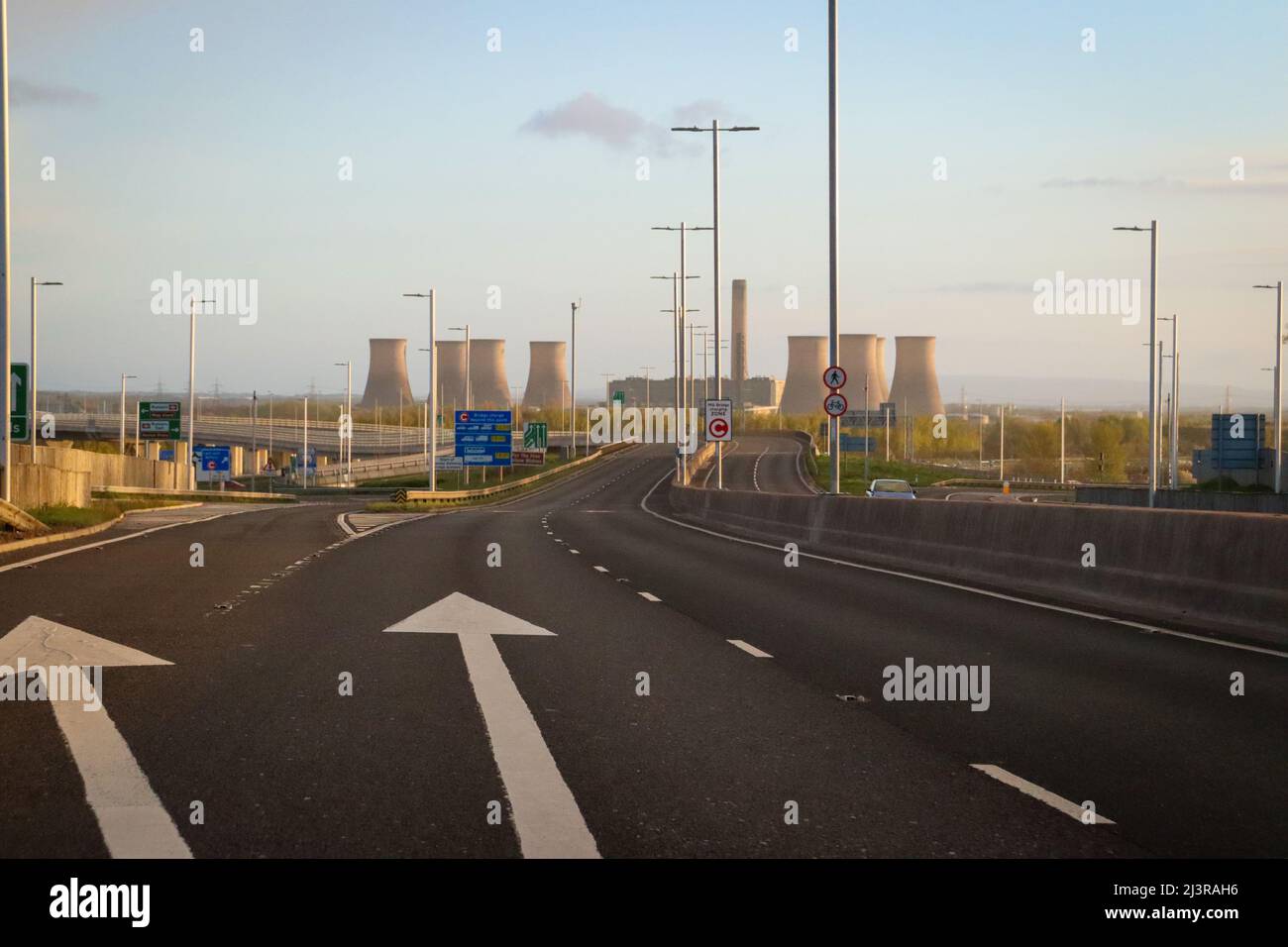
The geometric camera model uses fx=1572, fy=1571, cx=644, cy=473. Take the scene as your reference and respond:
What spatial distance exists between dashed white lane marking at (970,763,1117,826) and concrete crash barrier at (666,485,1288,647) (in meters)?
6.56

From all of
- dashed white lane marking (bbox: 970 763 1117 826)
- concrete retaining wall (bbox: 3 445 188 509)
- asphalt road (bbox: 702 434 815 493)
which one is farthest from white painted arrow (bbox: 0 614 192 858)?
asphalt road (bbox: 702 434 815 493)

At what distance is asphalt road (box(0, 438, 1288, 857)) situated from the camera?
22.4ft

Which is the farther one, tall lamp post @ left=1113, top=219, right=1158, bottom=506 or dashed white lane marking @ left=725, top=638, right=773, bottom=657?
tall lamp post @ left=1113, top=219, right=1158, bottom=506

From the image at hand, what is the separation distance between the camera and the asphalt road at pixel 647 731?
681 centimetres

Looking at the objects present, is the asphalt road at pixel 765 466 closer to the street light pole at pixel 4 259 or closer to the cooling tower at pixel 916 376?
the cooling tower at pixel 916 376

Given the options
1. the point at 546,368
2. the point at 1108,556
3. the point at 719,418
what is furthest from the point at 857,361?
the point at 1108,556

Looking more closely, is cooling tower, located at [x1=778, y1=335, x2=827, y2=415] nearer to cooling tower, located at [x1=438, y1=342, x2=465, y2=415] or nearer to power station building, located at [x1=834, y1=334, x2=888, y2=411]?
power station building, located at [x1=834, y1=334, x2=888, y2=411]

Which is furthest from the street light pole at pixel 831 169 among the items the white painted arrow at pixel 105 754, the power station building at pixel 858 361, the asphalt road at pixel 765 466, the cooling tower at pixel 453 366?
the cooling tower at pixel 453 366

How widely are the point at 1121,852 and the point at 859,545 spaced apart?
853 inches

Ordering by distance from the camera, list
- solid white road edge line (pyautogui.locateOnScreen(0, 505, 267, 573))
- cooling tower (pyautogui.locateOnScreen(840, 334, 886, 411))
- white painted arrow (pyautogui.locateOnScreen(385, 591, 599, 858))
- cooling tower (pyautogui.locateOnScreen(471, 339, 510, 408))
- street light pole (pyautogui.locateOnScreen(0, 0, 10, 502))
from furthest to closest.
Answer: cooling tower (pyautogui.locateOnScreen(471, 339, 510, 408)) → cooling tower (pyautogui.locateOnScreen(840, 334, 886, 411)) → street light pole (pyautogui.locateOnScreen(0, 0, 10, 502)) → solid white road edge line (pyautogui.locateOnScreen(0, 505, 267, 573)) → white painted arrow (pyautogui.locateOnScreen(385, 591, 599, 858))

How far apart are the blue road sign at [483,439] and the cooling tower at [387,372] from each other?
246ft

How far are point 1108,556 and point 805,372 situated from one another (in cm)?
14090

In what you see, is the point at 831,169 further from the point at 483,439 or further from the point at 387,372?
the point at 387,372

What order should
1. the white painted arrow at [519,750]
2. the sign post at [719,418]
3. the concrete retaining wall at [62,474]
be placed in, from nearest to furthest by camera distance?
1. the white painted arrow at [519,750]
2. the concrete retaining wall at [62,474]
3. the sign post at [719,418]
